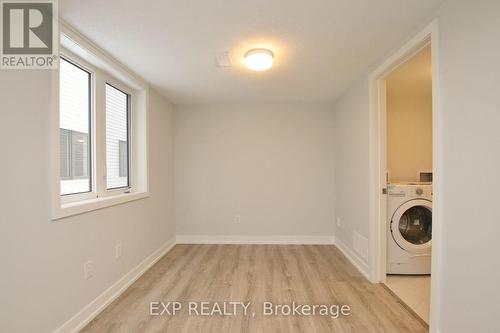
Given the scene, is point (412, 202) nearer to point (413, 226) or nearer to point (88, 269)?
point (413, 226)

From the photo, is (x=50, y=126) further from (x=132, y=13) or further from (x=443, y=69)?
(x=443, y=69)

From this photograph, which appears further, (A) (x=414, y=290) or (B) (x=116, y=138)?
(B) (x=116, y=138)

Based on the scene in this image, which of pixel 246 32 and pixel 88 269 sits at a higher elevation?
pixel 246 32

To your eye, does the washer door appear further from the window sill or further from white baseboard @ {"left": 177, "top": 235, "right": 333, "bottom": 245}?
the window sill

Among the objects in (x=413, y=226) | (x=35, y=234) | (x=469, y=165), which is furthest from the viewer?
(x=413, y=226)

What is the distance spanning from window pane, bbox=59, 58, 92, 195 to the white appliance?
3056 mm

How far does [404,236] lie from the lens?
2.66 metres

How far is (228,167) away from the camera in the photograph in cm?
387

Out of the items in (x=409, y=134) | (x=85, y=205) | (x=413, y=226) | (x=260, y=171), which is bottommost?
(x=413, y=226)

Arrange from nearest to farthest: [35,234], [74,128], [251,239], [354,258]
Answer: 1. [35,234]
2. [74,128]
3. [354,258]
4. [251,239]

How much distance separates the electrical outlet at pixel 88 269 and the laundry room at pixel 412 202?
2.66 metres

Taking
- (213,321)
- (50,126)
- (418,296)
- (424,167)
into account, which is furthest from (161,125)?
(424,167)

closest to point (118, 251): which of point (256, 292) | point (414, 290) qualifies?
point (256, 292)

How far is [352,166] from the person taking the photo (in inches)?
120
